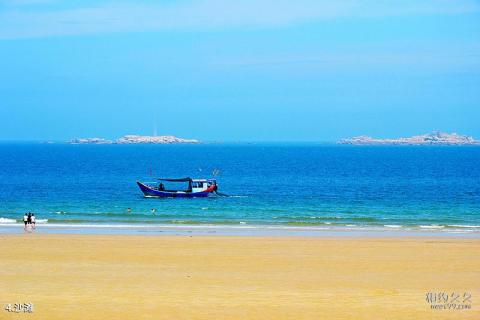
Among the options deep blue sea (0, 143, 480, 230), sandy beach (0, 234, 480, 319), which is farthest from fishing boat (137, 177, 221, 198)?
sandy beach (0, 234, 480, 319)

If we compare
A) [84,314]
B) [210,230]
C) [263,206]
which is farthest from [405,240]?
[263,206]

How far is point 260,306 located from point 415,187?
65.6 m

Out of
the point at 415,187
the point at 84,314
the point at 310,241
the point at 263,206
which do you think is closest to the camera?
the point at 84,314

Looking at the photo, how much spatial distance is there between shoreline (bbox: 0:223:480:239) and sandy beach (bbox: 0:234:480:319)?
3235 mm

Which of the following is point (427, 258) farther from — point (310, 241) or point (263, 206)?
point (263, 206)

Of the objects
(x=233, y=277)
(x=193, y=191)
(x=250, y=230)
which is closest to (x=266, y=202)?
(x=193, y=191)

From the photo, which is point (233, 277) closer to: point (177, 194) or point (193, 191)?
point (177, 194)

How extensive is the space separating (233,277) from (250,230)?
16.0 metres

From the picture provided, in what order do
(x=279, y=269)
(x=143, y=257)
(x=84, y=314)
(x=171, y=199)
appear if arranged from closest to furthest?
(x=84, y=314) < (x=279, y=269) < (x=143, y=257) < (x=171, y=199)

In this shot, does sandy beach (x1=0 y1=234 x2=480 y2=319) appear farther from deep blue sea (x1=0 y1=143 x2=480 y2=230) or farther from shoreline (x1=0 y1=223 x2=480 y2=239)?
deep blue sea (x1=0 y1=143 x2=480 y2=230)

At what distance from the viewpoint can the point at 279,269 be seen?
24234mm

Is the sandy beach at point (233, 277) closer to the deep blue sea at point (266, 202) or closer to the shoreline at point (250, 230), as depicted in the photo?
the shoreline at point (250, 230)

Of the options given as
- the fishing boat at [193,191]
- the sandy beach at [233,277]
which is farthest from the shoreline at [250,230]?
the fishing boat at [193,191]

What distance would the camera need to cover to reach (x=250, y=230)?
127 ft
